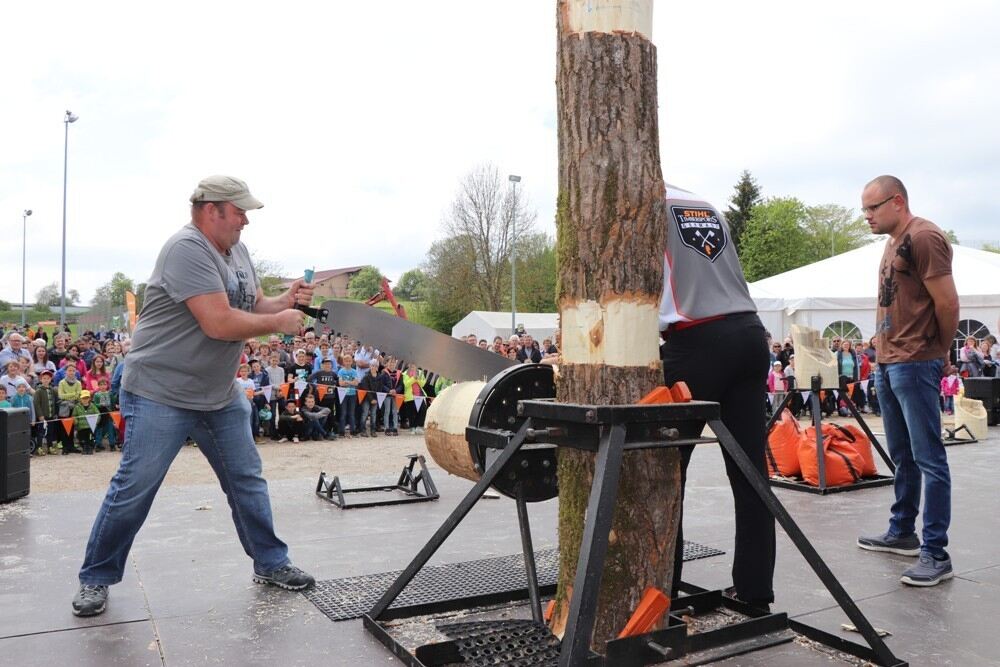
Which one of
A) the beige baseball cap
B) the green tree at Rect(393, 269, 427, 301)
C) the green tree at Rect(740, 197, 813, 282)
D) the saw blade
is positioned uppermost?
the green tree at Rect(740, 197, 813, 282)

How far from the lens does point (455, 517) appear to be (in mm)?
3146

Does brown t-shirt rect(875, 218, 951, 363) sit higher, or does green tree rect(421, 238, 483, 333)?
green tree rect(421, 238, 483, 333)

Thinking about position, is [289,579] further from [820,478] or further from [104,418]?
[104,418]

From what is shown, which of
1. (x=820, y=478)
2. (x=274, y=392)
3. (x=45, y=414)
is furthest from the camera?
(x=274, y=392)

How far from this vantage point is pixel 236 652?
3.17m

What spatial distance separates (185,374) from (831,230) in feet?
252

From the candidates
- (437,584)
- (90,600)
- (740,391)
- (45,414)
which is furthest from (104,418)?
(740,391)

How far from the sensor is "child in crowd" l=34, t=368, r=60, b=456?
1173 centimetres

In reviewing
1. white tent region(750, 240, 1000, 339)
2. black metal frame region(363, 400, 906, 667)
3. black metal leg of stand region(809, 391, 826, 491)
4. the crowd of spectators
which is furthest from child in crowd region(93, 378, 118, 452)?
white tent region(750, 240, 1000, 339)

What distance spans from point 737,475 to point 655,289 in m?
0.98

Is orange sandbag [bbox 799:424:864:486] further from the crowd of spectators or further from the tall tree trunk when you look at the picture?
the crowd of spectators

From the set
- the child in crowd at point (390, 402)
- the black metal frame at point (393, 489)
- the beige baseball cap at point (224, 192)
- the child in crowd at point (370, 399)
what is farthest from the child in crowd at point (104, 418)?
the beige baseball cap at point (224, 192)

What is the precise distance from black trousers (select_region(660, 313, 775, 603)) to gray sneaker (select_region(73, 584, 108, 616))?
2602mm

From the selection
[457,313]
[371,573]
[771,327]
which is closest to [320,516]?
[371,573]
